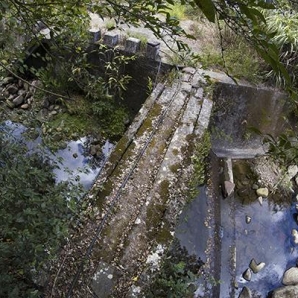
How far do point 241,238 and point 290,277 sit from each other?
2.37 feet

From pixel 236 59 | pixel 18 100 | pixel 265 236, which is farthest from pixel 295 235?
pixel 18 100

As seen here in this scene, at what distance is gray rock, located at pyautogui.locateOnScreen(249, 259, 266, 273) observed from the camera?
14.4 feet

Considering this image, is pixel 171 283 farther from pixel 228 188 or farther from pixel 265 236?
pixel 265 236

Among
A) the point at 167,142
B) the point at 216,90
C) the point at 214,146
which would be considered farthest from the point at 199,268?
the point at 216,90

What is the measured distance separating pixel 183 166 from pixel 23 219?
201 cm

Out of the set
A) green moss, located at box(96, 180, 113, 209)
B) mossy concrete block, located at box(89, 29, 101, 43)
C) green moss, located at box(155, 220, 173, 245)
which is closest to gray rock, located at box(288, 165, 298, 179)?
green moss, located at box(155, 220, 173, 245)

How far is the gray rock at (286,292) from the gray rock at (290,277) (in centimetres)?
17

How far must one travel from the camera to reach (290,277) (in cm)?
436

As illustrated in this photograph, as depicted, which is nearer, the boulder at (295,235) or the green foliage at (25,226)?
the green foliage at (25,226)

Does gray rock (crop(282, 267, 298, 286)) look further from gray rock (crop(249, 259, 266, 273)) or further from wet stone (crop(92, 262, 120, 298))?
wet stone (crop(92, 262, 120, 298))

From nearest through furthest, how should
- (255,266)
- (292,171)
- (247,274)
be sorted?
1. (247,274)
2. (255,266)
3. (292,171)

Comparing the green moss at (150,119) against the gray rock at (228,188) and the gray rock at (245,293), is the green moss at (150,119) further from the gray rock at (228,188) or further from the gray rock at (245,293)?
the gray rock at (245,293)

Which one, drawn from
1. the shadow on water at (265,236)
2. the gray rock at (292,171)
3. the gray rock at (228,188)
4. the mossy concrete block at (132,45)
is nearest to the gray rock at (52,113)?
the mossy concrete block at (132,45)

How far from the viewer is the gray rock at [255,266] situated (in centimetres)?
439
